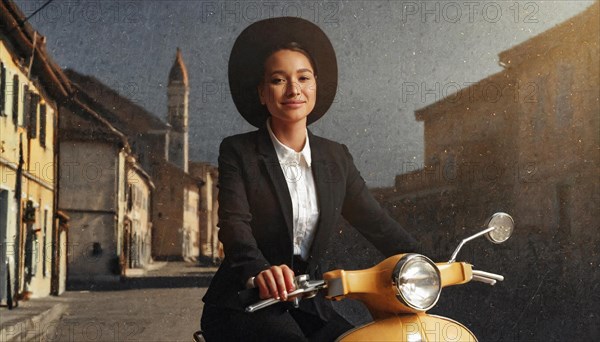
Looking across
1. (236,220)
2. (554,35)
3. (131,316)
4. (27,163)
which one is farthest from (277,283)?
(554,35)

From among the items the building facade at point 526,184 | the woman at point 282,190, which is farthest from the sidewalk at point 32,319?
the building facade at point 526,184

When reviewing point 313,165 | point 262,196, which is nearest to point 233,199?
point 262,196

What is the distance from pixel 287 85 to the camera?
8.45ft

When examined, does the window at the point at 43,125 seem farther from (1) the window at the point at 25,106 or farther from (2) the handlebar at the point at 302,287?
(2) the handlebar at the point at 302,287

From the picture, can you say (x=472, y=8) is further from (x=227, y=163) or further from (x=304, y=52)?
(x=227, y=163)

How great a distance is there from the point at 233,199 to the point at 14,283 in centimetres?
189

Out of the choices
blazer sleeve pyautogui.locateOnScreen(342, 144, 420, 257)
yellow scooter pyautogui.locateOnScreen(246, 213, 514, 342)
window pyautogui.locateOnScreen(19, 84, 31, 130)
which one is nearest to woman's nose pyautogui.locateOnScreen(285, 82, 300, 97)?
blazer sleeve pyautogui.locateOnScreen(342, 144, 420, 257)

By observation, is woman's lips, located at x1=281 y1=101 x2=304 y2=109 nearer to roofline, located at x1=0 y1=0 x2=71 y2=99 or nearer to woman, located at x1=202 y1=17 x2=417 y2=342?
woman, located at x1=202 y1=17 x2=417 y2=342

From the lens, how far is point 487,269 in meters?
4.73

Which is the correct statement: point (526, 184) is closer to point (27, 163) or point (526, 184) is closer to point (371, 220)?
point (371, 220)

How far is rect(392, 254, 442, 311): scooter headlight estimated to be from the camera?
5.80 feet

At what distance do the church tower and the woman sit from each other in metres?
1.16

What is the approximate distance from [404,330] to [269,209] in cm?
70

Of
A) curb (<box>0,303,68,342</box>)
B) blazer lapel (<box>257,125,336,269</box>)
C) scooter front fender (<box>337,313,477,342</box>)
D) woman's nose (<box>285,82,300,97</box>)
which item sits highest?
woman's nose (<box>285,82,300,97</box>)
